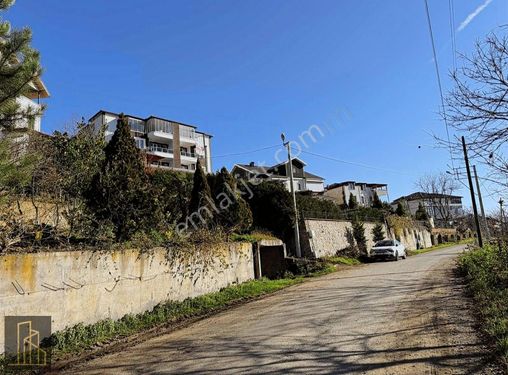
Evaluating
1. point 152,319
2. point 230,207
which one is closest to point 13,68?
point 152,319

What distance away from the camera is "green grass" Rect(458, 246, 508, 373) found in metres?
5.36

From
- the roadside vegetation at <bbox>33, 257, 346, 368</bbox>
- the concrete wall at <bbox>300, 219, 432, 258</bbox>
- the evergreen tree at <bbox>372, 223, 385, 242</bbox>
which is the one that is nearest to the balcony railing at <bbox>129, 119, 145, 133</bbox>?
the concrete wall at <bbox>300, 219, 432, 258</bbox>

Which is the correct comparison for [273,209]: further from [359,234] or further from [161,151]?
[161,151]

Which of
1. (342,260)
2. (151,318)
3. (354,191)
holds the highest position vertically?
(354,191)

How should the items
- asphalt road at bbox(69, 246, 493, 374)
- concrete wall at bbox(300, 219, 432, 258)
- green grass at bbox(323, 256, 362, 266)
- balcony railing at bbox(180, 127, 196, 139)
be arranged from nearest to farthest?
asphalt road at bbox(69, 246, 493, 374), green grass at bbox(323, 256, 362, 266), concrete wall at bbox(300, 219, 432, 258), balcony railing at bbox(180, 127, 196, 139)

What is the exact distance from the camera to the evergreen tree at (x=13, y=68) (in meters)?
4.27

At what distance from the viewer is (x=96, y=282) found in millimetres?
8352

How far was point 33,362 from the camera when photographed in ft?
21.2

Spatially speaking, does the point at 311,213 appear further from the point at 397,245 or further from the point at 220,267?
the point at 220,267

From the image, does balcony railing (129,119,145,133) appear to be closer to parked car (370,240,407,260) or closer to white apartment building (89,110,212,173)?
white apartment building (89,110,212,173)

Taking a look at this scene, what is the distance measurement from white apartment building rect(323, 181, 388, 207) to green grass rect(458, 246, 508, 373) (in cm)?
5784

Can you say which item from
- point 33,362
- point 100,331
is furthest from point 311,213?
point 33,362

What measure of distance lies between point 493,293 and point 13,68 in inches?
376

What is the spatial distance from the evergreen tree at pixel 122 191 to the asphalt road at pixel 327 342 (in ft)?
11.0
